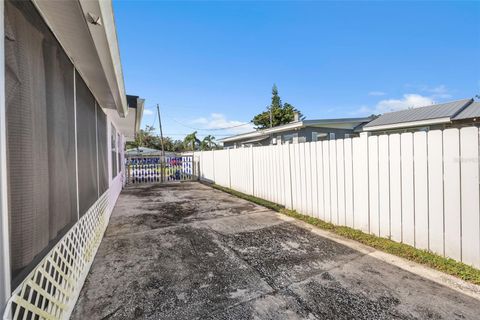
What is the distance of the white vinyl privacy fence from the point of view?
261 cm

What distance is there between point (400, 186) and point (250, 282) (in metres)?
2.56

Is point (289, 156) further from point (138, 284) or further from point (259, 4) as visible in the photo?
point (259, 4)

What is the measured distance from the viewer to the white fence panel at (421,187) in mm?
2967

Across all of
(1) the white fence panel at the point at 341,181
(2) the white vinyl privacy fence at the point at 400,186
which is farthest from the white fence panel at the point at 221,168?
(1) the white fence panel at the point at 341,181

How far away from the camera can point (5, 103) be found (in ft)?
4.03

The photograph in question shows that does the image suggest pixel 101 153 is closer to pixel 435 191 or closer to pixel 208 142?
pixel 435 191

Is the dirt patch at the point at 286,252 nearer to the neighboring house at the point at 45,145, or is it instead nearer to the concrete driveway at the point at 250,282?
the concrete driveway at the point at 250,282

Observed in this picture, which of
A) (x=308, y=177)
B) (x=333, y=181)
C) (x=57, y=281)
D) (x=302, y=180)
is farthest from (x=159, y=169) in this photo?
(x=57, y=281)

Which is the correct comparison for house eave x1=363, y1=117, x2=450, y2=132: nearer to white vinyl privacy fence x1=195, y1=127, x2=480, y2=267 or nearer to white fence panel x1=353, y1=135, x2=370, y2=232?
white vinyl privacy fence x1=195, y1=127, x2=480, y2=267

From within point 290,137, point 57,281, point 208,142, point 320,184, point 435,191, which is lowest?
point 57,281

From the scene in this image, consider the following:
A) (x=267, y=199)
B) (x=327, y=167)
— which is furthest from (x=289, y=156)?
(x=267, y=199)

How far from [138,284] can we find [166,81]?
1455cm

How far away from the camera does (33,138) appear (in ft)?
5.07

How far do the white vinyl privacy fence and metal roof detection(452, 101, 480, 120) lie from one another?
999 cm
